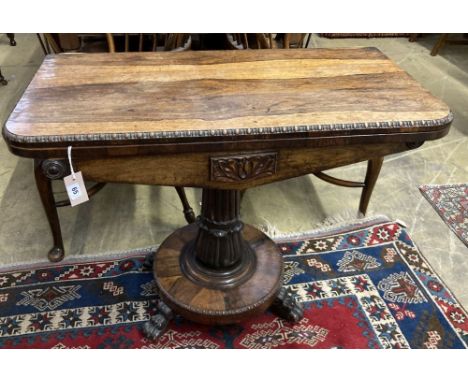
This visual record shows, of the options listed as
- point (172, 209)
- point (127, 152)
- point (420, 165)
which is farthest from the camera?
point (420, 165)

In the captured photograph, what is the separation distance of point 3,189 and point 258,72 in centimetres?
147

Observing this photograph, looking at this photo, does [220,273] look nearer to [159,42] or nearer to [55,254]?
[55,254]

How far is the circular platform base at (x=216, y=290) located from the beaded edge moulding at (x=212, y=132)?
616 mm

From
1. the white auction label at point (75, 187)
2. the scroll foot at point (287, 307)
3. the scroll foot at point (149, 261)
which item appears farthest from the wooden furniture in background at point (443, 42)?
the white auction label at point (75, 187)

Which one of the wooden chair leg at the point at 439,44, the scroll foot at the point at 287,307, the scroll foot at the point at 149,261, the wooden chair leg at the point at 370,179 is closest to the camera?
the scroll foot at the point at 287,307

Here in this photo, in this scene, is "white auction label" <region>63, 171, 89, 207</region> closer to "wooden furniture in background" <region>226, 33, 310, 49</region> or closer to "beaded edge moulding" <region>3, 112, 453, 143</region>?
"beaded edge moulding" <region>3, 112, 453, 143</region>

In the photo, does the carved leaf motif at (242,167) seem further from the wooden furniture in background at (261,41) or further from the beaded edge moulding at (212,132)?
the wooden furniture in background at (261,41)

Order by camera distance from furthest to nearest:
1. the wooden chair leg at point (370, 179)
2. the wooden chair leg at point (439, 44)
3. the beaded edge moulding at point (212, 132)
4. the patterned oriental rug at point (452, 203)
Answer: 1. the wooden chair leg at point (439, 44)
2. the patterned oriental rug at point (452, 203)
3. the wooden chair leg at point (370, 179)
4. the beaded edge moulding at point (212, 132)

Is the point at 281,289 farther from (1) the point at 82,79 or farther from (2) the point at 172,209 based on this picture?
(1) the point at 82,79

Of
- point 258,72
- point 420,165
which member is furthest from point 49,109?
point 420,165

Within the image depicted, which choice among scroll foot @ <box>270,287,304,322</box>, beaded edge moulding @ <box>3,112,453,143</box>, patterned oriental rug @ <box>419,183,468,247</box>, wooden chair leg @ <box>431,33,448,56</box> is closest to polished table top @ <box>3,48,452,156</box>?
beaded edge moulding @ <box>3,112,453,143</box>

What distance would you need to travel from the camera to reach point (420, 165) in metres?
2.20

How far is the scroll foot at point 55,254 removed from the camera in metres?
1.52

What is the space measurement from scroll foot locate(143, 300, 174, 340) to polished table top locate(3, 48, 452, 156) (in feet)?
2.26
